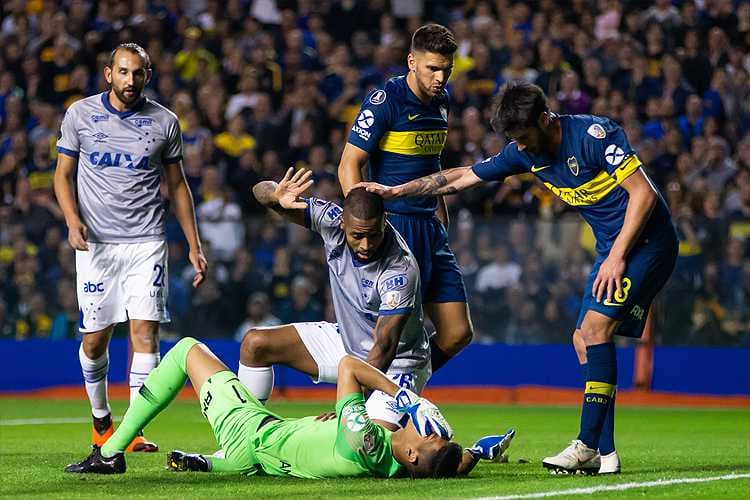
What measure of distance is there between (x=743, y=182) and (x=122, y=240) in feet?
31.2

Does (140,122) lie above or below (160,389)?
above

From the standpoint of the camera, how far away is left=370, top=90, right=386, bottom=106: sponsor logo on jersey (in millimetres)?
8680

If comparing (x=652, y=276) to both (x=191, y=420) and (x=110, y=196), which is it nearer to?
(x=110, y=196)

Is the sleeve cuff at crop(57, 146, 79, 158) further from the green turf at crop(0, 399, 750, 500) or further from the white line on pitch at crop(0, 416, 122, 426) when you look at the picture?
the white line on pitch at crop(0, 416, 122, 426)

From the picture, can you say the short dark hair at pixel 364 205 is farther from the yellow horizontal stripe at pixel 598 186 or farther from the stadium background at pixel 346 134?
the stadium background at pixel 346 134

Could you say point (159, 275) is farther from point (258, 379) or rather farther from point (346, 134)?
point (346, 134)

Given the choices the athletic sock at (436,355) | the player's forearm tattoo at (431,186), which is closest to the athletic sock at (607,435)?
the athletic sock at (436,355)

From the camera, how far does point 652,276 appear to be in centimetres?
760

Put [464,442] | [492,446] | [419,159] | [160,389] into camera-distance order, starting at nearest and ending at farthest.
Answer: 1. [160,389]
2. [492,446]
3. [419,159]
4. [464,442]

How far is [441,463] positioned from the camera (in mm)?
6797

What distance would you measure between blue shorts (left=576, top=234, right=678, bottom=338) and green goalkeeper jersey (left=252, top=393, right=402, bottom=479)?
1.56m

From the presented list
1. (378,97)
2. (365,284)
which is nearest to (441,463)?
(365,284)

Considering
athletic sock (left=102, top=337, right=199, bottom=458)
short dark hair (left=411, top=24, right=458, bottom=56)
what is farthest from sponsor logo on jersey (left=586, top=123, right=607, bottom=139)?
athletic sock (left=102, top=337, right=199, bottom=458)

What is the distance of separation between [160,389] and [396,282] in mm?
1425
